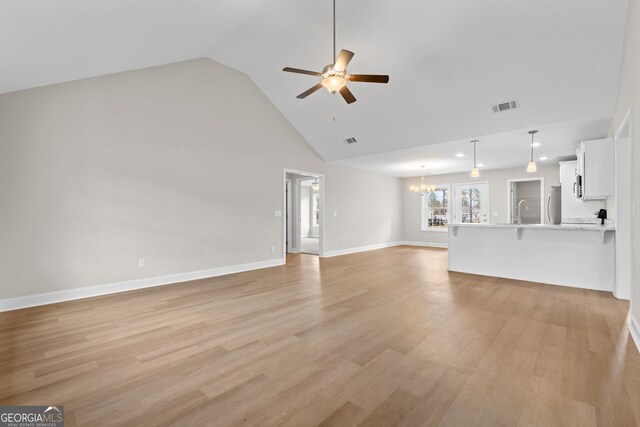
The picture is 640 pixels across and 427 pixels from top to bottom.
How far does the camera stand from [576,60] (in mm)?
3656

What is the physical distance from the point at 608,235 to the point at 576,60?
104 inches

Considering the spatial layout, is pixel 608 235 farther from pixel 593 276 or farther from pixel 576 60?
pixel 576 60

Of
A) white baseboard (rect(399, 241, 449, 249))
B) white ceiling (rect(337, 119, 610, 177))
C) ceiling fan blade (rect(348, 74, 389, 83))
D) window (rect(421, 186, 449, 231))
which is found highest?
ceiling fan blade (rect(348, 74, 389, 83))

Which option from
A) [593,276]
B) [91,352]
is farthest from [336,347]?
[593,276]

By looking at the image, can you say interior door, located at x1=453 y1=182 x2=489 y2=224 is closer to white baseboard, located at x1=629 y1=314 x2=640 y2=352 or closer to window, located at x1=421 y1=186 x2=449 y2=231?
window, located at x1=421 y1=186 x2=449 y2=231

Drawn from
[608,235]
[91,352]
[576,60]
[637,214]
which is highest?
[576,60]

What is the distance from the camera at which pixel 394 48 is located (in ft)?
14.3

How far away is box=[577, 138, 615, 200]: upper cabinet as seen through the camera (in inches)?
166

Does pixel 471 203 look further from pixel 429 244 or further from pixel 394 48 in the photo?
pixel 394 48

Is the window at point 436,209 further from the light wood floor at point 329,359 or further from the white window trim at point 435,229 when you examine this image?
the light wood floor at point 329,359

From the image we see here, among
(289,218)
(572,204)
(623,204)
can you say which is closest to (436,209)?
(572,204)

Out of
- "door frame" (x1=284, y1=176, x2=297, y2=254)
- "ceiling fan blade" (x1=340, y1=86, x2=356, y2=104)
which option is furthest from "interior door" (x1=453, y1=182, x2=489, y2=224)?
"ceiling fan blade" (x1=340, y1=86, x2=356, y2=104)

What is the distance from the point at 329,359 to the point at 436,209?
→ 936 cm

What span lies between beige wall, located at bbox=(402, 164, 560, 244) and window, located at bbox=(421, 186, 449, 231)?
0.21 metres
